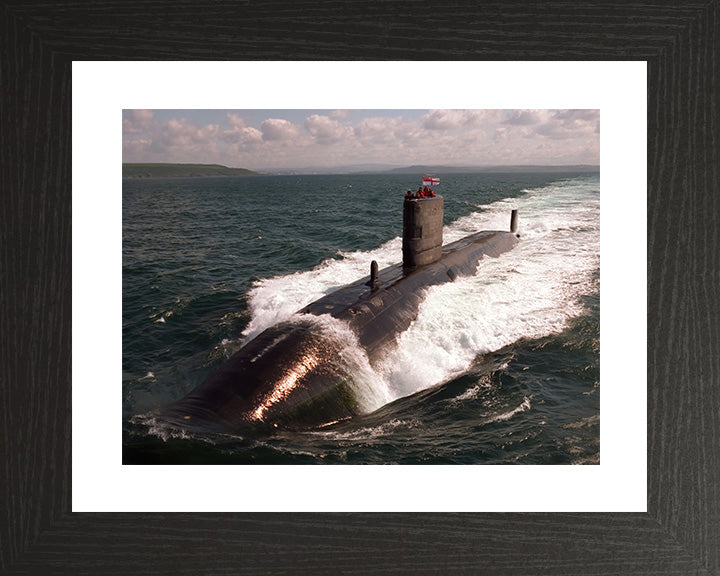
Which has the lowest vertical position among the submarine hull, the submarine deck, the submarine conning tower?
the submarine hull

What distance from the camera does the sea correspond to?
581 cm

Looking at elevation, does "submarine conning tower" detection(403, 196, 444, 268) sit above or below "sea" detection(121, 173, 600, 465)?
above

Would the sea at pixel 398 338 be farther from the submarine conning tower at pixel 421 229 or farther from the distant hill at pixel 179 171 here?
the submarine conning tower at pixel 421 229

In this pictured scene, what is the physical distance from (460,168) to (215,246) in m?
Answer: 7.33

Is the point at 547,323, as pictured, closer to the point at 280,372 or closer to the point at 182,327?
the point at 280,372

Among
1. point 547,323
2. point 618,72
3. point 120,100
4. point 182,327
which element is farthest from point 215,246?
point 618,72

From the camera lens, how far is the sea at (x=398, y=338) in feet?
19.1

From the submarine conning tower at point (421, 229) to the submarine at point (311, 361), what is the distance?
0.05 feet

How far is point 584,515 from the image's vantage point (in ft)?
16.7

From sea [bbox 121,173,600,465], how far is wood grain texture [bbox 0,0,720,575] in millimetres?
653

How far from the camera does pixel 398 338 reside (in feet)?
26.8

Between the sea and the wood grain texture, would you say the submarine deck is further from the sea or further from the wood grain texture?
the wood grain texture

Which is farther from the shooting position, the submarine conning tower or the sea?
the submarine conning tower

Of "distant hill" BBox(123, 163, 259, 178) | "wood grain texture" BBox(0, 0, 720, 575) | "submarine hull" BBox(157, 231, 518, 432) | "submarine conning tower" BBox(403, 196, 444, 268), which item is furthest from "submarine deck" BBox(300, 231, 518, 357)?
"wood grain texture" BBox(0, 0, 720, 575)
